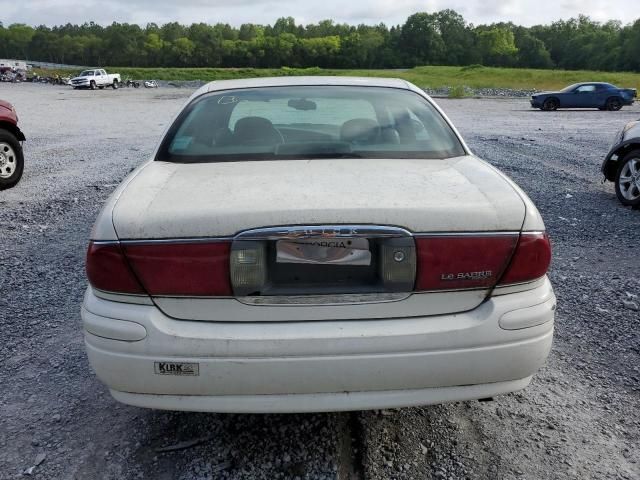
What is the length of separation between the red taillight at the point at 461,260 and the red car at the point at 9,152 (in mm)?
7555

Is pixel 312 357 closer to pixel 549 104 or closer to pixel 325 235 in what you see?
pixel 325 235

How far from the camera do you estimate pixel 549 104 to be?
28062mm

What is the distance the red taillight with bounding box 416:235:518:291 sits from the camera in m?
2.08

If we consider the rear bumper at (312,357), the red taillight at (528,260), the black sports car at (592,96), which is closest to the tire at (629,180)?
the red taillight at (528,260)

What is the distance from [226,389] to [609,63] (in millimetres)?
112759

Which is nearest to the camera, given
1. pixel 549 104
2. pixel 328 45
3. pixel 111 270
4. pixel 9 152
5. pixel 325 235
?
pixel 325 235

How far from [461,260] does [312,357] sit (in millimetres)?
648

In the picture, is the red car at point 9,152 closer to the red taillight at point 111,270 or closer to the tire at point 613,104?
the red taillight at point 111,270

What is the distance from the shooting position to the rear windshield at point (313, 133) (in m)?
2.88

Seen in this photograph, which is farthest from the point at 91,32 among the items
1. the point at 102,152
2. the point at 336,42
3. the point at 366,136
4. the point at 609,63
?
the point at 366,136

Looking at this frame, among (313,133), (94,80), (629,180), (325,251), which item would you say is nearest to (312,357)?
(325,251)

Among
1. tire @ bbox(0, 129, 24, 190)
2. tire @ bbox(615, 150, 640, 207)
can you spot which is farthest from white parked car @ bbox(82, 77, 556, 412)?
tire @ bbox(0, 129, 24, 190)

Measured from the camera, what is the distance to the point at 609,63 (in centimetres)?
9825

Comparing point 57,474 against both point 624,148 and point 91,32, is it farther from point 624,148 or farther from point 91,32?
point 91,32
